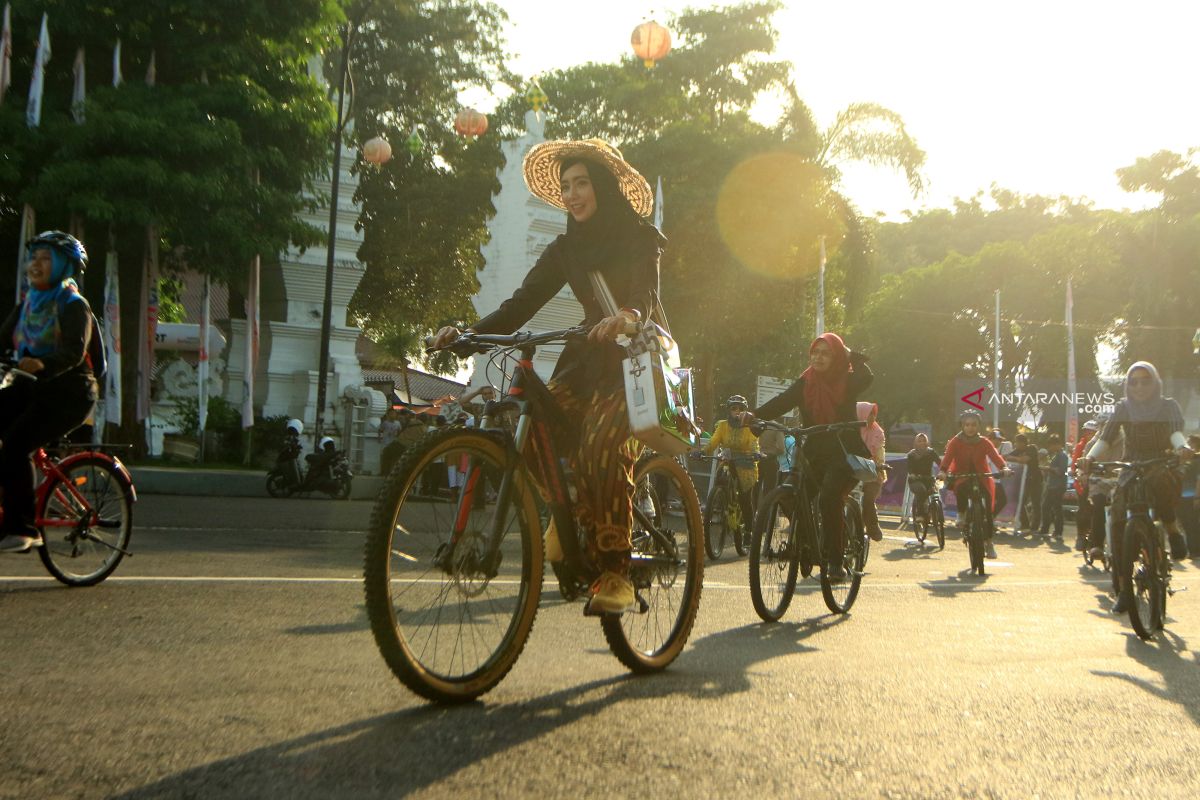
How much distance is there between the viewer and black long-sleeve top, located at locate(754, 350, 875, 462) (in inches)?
340

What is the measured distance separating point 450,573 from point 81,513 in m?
3.84

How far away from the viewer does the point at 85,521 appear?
7.44m

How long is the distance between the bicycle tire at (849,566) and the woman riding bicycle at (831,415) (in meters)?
0.07

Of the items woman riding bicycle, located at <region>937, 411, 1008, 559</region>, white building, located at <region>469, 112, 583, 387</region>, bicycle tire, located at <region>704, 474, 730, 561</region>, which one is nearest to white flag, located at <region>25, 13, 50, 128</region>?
bicycle tire, located at <region>704, 474, 730, 561</region>

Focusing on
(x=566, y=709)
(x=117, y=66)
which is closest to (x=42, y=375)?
(x=566, y=709)

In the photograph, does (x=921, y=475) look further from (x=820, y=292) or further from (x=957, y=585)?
(x=820, y=292)

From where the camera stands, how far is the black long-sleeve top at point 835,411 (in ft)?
28.3

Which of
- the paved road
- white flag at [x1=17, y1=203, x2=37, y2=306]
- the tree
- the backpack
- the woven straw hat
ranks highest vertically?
the tree

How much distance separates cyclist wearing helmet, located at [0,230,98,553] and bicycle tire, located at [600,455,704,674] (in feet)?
10.7

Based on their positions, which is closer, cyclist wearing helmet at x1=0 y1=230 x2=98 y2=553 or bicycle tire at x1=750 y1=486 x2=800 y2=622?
cyclist wearing helmet at x1=0 y1=230 x2=98 y2=553

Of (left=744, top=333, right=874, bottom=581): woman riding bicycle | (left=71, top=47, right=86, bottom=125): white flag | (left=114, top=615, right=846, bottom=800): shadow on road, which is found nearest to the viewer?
(left=114, top=615, right=846, bottom=800): shadow on road

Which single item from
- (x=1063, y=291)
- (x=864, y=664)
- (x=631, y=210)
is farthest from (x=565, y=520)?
(x=1063, y=291)

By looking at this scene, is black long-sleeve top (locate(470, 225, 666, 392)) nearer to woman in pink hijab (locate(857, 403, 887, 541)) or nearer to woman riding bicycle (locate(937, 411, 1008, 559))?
woman in pink hijab (locate(857, 403, 887, 541))

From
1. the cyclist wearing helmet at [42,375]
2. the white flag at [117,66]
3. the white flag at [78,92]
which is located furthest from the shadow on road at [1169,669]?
the white flag at [117,66]
